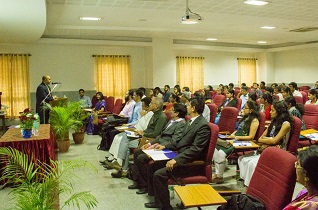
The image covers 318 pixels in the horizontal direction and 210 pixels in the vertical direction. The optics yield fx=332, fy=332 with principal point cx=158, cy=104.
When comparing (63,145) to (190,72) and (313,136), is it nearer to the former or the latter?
(313,136)

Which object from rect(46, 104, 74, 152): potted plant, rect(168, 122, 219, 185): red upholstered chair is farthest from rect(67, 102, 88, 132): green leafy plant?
rect(168, 122, 219, 185): red upholstered chair

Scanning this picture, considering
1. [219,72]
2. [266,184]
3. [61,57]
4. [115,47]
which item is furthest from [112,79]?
[266,184]

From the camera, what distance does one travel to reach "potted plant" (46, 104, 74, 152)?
6.42 meters

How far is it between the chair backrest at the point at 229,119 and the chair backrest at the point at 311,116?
1.26m

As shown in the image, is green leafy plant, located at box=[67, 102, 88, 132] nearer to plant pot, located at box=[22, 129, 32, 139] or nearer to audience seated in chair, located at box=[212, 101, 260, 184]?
plant pot, located at box=[22, 129, 32, 139]

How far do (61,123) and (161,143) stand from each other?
2982mm

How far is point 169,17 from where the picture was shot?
24.8 ft

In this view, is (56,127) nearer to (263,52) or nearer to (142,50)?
(142,50)

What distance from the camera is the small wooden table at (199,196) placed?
228cm

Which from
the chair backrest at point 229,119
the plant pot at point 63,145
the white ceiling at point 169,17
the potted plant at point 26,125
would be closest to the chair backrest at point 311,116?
the chair backrest at point 229,119

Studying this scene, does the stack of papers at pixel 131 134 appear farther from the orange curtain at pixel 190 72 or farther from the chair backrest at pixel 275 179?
the orange curtain at pixel 190 72

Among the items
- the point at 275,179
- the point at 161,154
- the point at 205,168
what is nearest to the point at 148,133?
the point at 161,154

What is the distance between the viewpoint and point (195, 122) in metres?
3.64

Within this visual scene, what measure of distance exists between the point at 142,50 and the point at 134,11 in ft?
17.9
